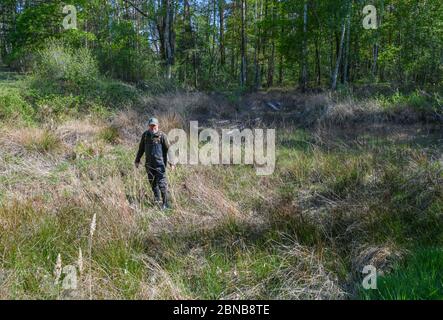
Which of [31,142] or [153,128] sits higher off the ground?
[153,128]

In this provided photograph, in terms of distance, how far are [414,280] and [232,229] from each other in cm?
202

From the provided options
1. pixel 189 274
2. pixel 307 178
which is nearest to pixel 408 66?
pixel 307 178

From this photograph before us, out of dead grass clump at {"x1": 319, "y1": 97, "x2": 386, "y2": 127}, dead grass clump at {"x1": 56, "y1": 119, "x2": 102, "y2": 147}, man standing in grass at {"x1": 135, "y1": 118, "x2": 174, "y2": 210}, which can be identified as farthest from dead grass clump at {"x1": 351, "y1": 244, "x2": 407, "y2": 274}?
dead grass clump at {"x1": 319, "y1": 97, "x2": 386, "y2": 127}

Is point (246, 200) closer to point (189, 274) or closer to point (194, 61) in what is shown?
point (189, 274)

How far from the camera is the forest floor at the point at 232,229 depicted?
317cm

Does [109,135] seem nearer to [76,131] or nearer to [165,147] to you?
[76,131]

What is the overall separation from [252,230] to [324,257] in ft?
3.05

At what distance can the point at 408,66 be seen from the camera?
15.7m

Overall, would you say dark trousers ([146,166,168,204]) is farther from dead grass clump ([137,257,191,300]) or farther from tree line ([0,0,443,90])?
tree line ([0,0,443,90])

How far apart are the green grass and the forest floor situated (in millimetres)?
11

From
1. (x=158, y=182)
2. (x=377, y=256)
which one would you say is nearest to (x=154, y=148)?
(x=158, y=182)

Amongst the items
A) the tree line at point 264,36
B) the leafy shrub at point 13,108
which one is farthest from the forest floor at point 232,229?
the tree line at point 264,36

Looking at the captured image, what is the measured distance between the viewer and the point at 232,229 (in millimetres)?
4234

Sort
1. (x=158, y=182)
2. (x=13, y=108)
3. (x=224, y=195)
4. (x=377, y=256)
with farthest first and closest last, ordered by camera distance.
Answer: (x=13, y=108) → (x=158, y=182) → (x=224, y=195) → (x=377, y=256)
